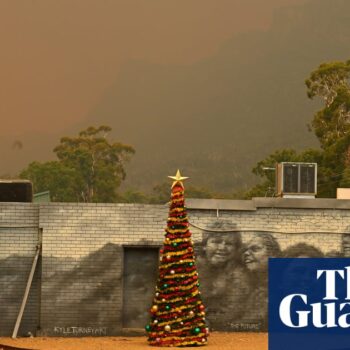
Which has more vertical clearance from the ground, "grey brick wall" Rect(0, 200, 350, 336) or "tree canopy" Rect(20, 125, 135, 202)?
"tree canopy" Rect(20, 125, 135, 202)

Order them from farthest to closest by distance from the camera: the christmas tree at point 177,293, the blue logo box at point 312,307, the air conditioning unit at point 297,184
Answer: the air conditioning unit at point 297,184 → the christmas tree at point 177,293 → the blue logo box at point 312,307

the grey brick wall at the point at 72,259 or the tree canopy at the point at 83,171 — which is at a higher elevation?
the tree canopy at the point at 83,171

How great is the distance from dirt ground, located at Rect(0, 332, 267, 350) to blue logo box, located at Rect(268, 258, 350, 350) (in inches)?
419

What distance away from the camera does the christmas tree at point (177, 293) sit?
852 inches

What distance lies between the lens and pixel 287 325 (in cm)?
1020

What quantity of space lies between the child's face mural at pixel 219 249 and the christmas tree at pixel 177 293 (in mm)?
2312

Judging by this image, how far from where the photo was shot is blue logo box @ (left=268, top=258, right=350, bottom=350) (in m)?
10.1

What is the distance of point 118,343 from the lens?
2208 centimetres

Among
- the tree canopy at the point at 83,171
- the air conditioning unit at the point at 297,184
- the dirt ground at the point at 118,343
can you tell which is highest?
the tree canopy at the point at 83,171

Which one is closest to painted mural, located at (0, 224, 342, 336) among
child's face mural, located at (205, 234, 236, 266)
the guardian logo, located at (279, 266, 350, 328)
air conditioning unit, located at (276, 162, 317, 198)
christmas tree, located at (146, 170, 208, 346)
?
child's face mural, located at (205, 234, 236, 266)

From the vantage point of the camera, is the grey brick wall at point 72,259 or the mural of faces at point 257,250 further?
the mural of faces at point 257,250

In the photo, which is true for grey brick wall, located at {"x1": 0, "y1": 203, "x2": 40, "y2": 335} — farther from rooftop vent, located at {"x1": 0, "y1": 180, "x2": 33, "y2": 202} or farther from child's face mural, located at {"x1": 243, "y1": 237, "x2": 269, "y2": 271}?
child's face mural, located at {"x1": 243, "y1": 237, "x2": 269, "y2": 271}

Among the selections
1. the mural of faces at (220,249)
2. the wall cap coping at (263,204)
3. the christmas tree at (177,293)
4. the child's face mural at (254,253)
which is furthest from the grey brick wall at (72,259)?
the child's face mural at (254,253)

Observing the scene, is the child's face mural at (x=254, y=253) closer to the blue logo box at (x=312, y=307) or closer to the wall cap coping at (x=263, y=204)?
the wall cap coping at (x=263, y=204)
